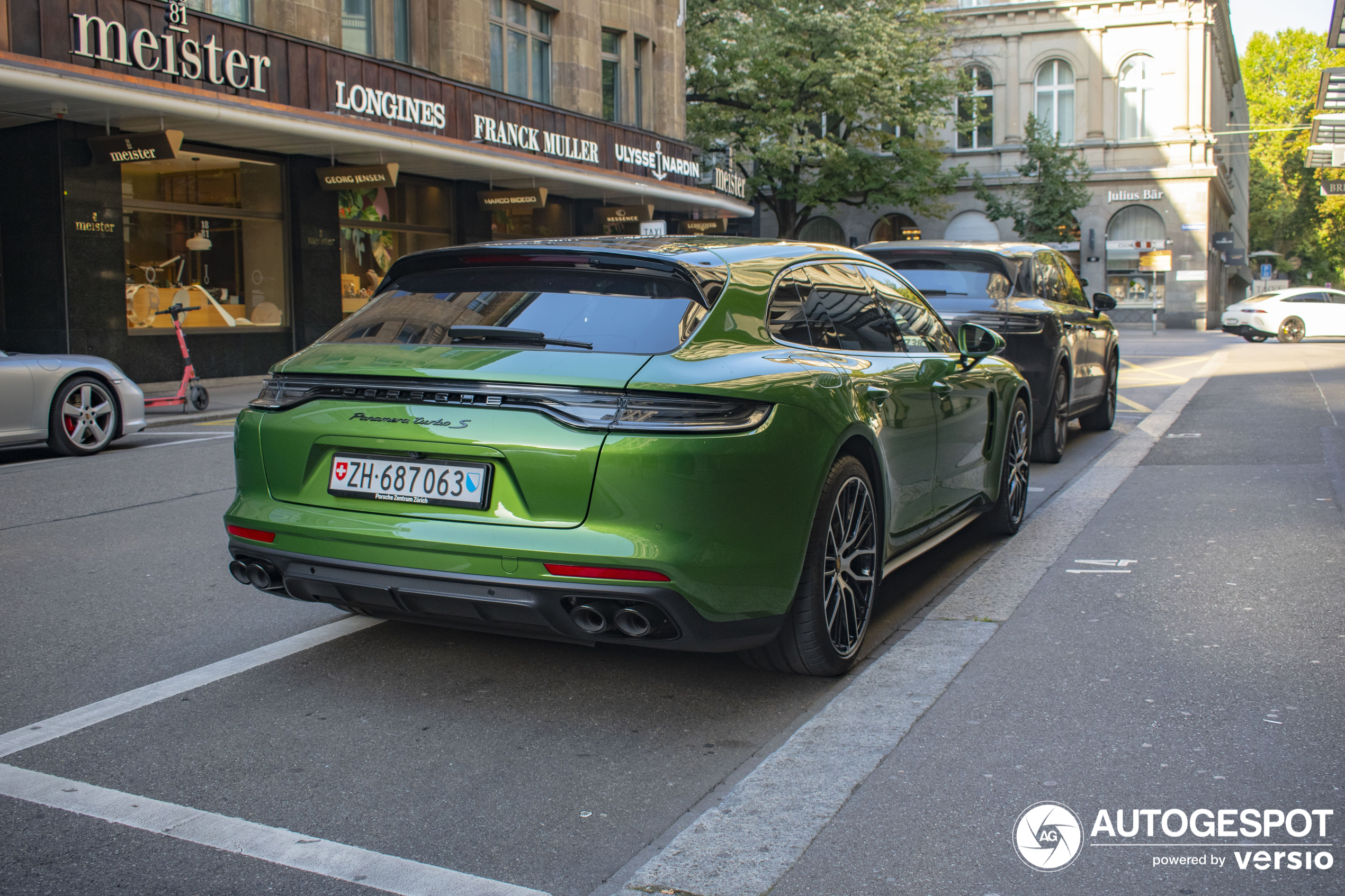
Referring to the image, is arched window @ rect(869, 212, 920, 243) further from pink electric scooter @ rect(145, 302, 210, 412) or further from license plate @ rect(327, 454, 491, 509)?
license plate @ rect(327, 454, 491, 509)

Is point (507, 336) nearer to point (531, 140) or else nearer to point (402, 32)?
point (531, 140)

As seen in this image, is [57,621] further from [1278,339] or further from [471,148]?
[1278,339]

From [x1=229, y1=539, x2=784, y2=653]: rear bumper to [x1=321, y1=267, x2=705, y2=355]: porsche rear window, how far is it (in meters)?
0.73

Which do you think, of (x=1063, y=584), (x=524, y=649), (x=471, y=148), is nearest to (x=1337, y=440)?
(x=1063, y=584)

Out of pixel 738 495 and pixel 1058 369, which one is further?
pixel 1058 369

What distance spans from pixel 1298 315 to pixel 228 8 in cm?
2908

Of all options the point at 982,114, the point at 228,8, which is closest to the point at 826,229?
the point at 982,114

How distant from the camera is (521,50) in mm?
24984

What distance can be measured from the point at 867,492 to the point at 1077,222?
155 ft

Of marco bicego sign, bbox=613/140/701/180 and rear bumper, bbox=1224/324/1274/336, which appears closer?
marco bicego sign, bbox=613/140/701/180

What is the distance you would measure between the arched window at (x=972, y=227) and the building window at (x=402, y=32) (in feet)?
103

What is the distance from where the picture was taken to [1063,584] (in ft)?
18.4

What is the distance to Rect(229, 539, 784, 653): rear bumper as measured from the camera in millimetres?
3445

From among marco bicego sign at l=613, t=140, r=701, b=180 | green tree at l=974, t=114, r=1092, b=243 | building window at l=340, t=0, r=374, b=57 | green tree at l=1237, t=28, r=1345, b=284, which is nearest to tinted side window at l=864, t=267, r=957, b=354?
building window at l=340, t=0, r=374, b=57
